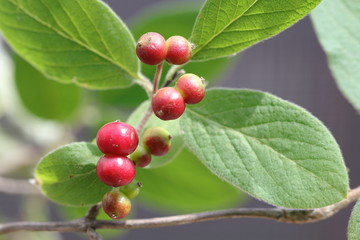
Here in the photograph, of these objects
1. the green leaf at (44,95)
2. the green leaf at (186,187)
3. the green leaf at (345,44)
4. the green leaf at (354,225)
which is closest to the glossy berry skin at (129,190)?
the green leaf at (354,225)

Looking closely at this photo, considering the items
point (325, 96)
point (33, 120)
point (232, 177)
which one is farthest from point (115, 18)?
point (325, 96)

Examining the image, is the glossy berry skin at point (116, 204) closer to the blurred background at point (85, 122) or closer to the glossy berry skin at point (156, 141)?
the glossy berry skin at point (156, 141)

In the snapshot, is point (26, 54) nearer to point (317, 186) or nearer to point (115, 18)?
point (115, 18)

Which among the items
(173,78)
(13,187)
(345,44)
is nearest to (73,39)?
(173,78)

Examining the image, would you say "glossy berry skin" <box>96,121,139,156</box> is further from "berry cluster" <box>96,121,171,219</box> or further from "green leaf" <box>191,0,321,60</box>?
"green leaf" <box>191,0,321,60</box>

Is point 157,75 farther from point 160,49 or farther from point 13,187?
point 13,187

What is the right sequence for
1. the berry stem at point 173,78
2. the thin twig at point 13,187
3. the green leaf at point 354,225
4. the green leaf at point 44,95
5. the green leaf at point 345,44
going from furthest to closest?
the green leaf at point 44,95
the thin twig at point 13,187
the green leaf at point 345,44
the berry stem at point 173,78
the green leaf at point 354,225

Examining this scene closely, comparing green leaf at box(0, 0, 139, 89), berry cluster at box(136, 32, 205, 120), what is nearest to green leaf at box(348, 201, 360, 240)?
berry cluster at box(136, 32, 205, 120)
